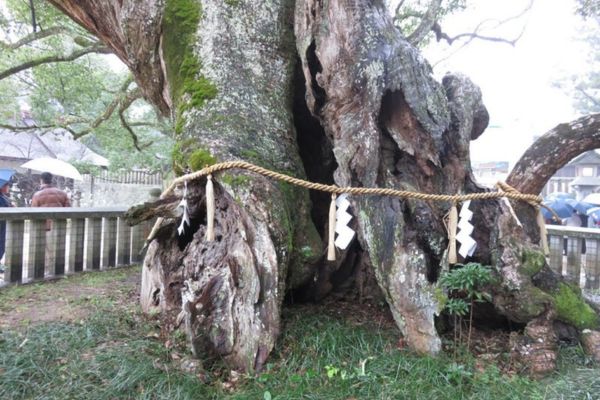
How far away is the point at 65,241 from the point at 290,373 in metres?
4.15

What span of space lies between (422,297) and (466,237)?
48 cm

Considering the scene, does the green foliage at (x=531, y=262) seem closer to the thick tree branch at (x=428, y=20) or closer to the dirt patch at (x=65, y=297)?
the dirt patch at (x=65, y=297)

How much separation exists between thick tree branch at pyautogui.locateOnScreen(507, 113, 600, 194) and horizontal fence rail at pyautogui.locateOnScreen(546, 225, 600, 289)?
2.07 m

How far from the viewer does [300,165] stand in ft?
11.1

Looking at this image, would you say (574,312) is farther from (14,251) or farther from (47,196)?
(47,196)

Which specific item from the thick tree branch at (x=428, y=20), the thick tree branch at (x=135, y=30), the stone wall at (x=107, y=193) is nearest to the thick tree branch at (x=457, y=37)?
the thick tree branch at (x=428, y=20)

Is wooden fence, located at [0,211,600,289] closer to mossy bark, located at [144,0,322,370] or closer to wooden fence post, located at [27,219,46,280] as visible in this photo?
wooden fence post, located at [27,219,46,280]

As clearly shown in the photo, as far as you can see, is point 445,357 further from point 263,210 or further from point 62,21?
point 62,21

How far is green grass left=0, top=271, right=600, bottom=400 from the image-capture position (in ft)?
7.54

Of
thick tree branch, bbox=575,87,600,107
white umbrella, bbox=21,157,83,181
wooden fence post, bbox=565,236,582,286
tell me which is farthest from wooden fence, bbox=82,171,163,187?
thick tree branch, bbox=575,87,600,107

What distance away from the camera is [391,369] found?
8.27 ft

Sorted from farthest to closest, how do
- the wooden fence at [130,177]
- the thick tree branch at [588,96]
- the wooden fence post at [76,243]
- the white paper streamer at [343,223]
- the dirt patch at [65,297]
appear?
the thick tree branch at [588,96] < the wooden fence at [130,177] < the wooden fence post at [76,243] < the dirt patch at [65,297] < the white paper streamer at [343,223]

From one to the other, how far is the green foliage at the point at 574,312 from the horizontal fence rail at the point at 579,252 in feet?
8.27

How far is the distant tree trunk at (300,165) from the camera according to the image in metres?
2.69
